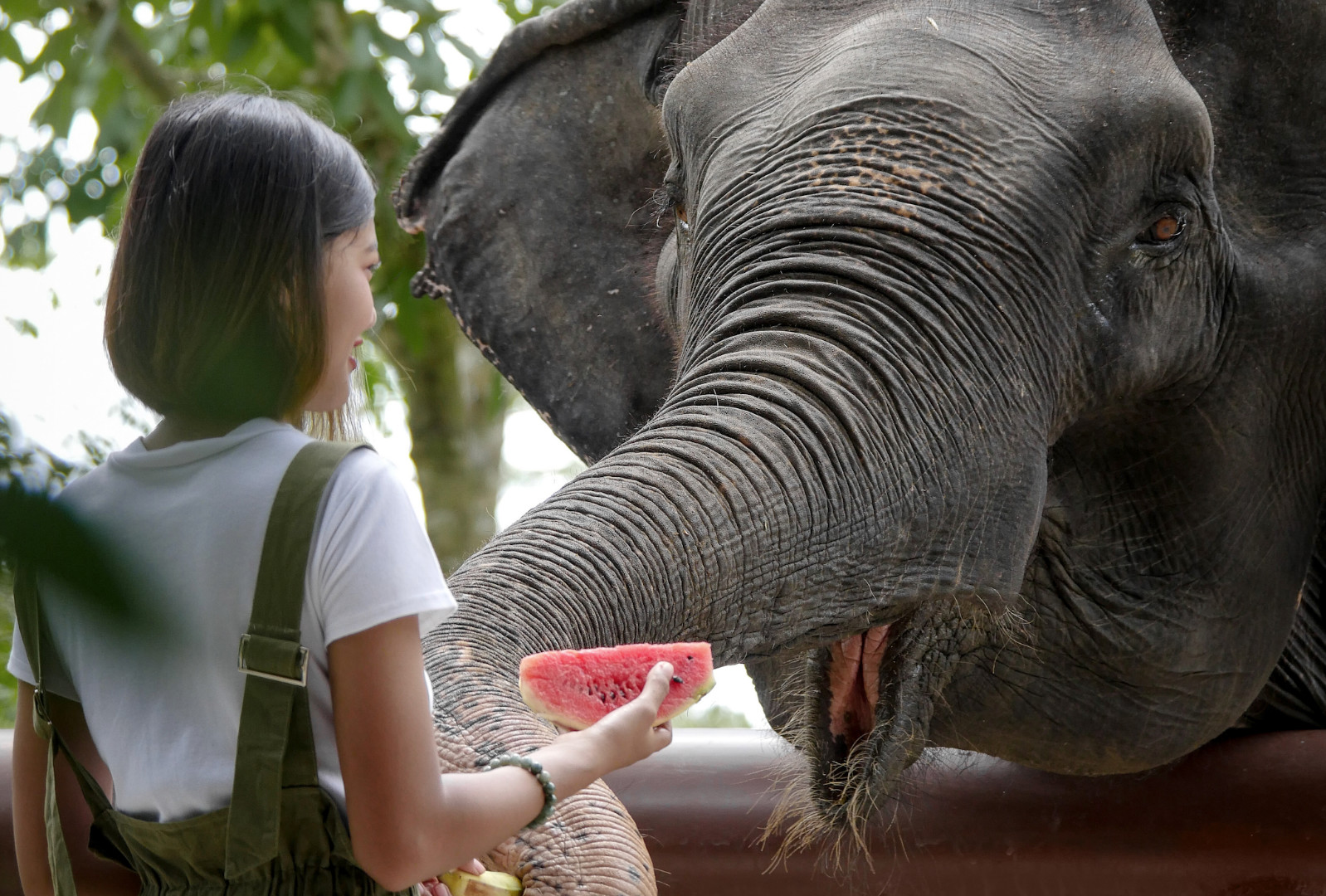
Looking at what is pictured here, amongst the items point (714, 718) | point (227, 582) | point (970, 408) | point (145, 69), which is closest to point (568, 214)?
point (970, 408)

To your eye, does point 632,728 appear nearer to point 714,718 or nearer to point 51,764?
point 51,764

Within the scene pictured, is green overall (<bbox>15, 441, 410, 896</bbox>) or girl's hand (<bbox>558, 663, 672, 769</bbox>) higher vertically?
green overall (<bbox>15, 441, 410, 896</bbox>)

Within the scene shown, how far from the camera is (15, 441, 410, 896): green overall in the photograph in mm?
971

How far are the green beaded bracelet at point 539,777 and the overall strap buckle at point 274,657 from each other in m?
0.19

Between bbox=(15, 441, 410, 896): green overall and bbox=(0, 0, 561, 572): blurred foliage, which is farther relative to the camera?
bbox=(0, 0, 561, 572): blurred foliage

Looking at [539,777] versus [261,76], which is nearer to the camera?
[539,777]

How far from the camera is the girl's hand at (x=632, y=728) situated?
3.72 ft

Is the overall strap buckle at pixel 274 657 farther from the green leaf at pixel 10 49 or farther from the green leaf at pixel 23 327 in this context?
the green leaf at pixel 10 49

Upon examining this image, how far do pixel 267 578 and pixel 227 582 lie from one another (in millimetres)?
29

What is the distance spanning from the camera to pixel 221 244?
40.5 inches

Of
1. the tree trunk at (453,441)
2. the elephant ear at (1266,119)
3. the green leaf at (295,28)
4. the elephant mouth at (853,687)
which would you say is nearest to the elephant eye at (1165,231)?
the elephant ear at (1266,119)

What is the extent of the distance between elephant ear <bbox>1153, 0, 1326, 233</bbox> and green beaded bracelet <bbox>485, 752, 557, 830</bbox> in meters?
1.55

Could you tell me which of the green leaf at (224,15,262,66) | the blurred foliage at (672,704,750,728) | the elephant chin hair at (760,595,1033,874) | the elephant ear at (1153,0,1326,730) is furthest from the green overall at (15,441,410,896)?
the blurred foliage at (672,704,750,728)

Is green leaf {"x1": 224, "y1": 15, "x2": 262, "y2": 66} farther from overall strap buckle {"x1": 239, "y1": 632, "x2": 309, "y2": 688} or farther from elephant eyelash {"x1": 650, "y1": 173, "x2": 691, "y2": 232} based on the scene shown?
overall strap buckle {"x1": 239, "y1": 632, "x2": 309, "y2": 688}
